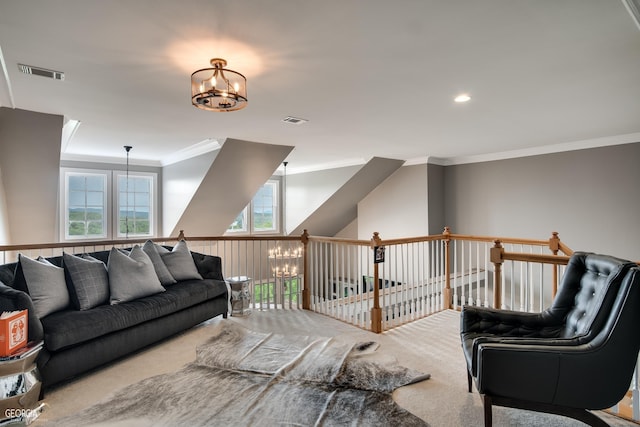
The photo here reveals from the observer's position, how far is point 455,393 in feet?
8.06

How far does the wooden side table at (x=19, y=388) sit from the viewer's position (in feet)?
→ 6.70

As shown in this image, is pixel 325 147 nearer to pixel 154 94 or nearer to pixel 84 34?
pixel 154 94

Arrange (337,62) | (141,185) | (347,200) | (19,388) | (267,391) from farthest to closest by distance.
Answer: (347,200)
(141,185)
(337,62)
(267,391)
(19,388)

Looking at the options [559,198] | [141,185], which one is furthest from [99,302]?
[559,198]

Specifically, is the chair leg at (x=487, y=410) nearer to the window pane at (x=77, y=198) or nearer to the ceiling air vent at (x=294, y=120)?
the ceiling air vent at (x=294, y=120)

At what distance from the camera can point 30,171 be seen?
4.15m

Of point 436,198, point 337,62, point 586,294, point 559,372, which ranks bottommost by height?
point 559,372

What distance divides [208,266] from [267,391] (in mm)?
2131

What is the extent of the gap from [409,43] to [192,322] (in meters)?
3.39

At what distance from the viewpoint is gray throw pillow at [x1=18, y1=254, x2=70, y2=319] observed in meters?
2.63

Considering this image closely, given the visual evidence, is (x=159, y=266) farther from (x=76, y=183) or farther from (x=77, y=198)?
(x=76, y=183)

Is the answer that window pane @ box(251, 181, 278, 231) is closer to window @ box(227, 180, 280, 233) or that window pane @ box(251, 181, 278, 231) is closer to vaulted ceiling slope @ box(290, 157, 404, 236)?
window @ box(227, 180, 280, 233)

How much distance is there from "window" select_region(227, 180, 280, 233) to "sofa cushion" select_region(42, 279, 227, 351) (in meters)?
4.97

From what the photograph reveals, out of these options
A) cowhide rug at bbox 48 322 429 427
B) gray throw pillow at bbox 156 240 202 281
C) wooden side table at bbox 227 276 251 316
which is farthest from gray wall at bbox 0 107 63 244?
cowhide rug at bbox 48 322 429 427
